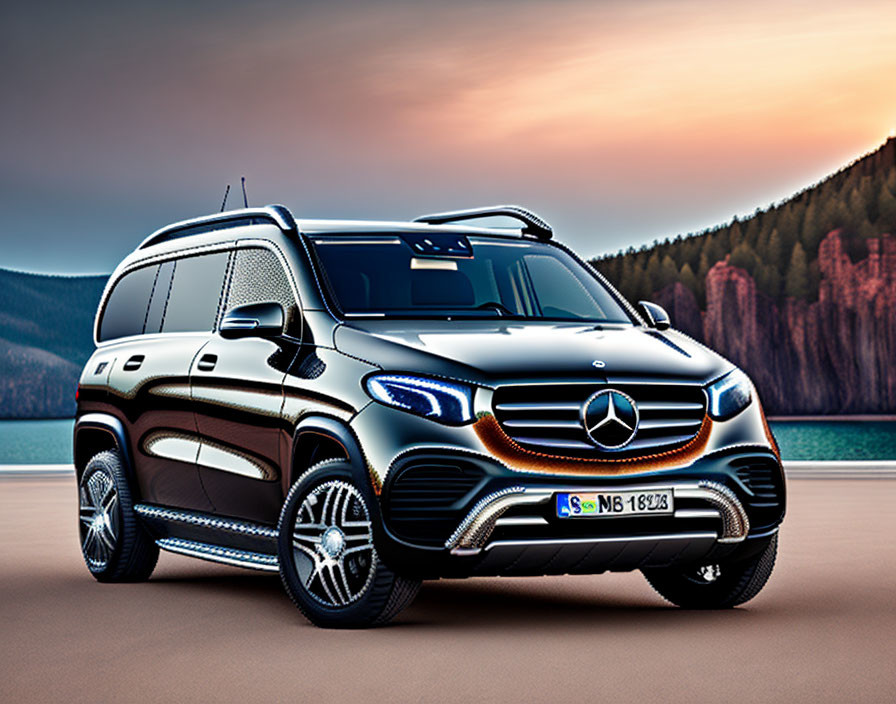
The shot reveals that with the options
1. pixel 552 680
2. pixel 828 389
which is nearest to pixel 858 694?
pixel 552 680

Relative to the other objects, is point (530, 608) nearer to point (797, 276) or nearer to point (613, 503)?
point (613, 503)

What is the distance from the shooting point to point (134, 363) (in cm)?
975

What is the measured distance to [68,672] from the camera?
6.29 metres

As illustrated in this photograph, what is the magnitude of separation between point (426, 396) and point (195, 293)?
283cm

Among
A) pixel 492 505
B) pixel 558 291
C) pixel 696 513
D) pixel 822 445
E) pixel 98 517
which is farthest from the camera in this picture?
pixel 822 445

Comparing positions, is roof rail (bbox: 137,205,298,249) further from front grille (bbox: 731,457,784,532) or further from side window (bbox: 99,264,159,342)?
front grille (bbox: 731,457,784,532)

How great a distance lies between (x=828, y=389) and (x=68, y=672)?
190 meters

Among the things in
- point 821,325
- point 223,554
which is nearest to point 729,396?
point 223,554

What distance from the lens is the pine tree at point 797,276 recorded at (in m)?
197

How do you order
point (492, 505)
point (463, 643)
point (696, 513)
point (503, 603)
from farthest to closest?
1. point (503, 603)
2. point (696, 513)
3. point (463, 643)
4. point (492, 505)

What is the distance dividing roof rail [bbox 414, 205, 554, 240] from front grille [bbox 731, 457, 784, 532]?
247cm

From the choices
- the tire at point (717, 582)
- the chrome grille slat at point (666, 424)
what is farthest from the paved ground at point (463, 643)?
the chrome grille slat at point (666, 424)

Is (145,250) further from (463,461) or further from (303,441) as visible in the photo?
(463,461)

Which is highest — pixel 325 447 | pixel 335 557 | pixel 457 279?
pixel 457 279
